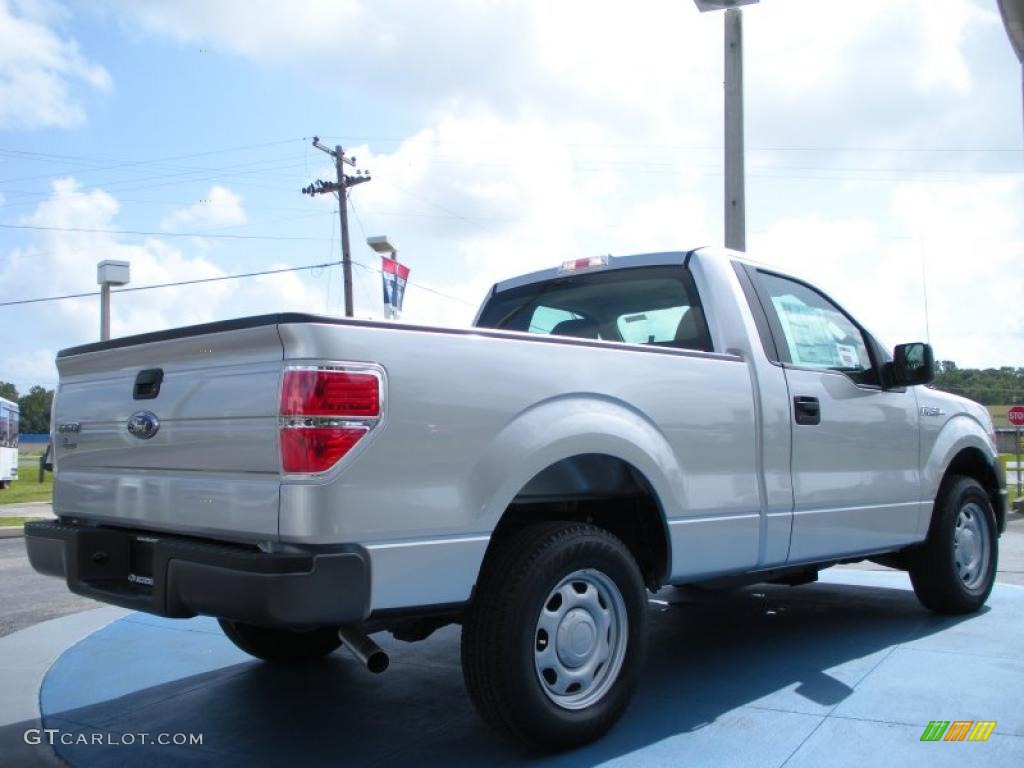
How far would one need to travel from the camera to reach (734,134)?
35.1ft

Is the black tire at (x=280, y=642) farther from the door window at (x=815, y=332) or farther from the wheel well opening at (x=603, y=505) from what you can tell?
the door window at (x=815, y=332)

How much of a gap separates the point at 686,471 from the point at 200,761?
7.00 ft

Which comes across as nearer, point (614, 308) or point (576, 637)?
point (576, 637)

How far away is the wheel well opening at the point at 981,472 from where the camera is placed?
582cm

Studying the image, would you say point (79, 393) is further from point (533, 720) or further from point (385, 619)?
point (533, 720)

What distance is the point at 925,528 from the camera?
5.32 m

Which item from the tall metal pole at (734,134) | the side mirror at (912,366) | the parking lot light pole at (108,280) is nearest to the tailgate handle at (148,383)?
the side mirror at (912,366)

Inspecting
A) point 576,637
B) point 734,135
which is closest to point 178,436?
point 576,637

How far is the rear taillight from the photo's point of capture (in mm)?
2779

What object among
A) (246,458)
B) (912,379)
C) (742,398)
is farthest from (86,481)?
(912,379)

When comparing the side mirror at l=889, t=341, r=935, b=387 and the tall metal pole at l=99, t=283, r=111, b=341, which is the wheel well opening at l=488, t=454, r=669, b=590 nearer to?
the side mirror at l=889, t=341, r=935, b=387

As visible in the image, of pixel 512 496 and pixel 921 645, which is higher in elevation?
pixel 512 496

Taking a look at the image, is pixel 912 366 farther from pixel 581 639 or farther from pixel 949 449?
pixel 581 639

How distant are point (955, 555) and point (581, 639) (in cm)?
320
